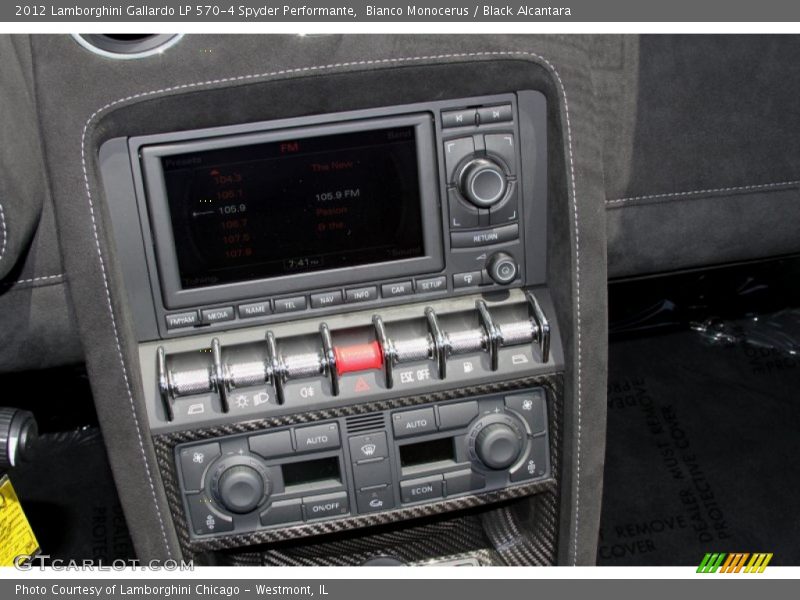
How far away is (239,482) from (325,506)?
0.17m

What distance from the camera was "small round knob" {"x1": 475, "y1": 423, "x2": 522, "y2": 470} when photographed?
4.82ft

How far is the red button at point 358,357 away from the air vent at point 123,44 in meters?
0.52

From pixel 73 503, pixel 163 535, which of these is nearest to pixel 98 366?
pixel 163 535

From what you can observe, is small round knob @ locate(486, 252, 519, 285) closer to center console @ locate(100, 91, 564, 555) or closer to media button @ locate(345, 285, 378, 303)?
center console @ locate(100, 91, 564, 555)

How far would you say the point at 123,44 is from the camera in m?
1.21

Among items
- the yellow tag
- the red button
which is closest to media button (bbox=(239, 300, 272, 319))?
the red button

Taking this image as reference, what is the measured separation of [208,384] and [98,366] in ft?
0.55

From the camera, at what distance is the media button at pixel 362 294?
1.43 metres

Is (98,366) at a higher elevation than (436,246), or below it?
below

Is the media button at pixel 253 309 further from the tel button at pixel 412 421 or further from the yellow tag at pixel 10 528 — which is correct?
the yellow tag at pixel 10 528

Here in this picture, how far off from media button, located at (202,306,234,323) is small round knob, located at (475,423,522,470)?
47 cm

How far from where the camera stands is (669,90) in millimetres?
1641

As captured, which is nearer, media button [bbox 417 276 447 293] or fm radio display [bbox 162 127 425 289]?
fm radio display [bbox 162 127 425 289]

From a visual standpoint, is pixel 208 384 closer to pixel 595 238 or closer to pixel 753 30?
pixel 595 238
